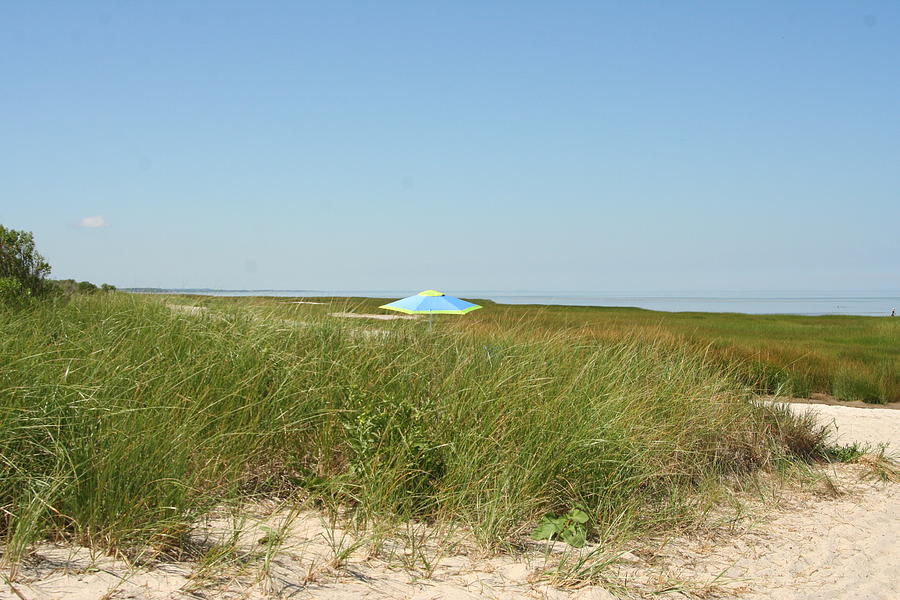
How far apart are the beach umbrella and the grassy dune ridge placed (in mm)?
3327

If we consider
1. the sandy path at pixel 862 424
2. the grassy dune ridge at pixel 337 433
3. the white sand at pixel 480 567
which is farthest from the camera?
the sandy path at pixel 862 424

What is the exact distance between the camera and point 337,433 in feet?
16.3

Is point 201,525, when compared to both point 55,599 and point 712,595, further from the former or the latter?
point 712,595

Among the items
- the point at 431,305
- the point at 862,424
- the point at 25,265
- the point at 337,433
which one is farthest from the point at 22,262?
the point at 862,424

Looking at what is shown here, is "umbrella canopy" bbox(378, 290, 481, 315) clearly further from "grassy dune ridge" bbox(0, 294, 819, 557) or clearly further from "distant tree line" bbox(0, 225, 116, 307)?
"distant tree line" bbox(0, 225, 116, 307)

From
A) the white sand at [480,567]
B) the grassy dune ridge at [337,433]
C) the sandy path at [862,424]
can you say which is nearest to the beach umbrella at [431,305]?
the grassy dune ridge at [337,433]

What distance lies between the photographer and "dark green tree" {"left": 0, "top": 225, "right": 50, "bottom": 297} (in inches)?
425

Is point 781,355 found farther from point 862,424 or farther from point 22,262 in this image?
point 22,262

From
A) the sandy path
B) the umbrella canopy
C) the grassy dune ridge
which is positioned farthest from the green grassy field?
the grassy dune ridge

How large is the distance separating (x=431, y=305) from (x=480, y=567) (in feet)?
23.2

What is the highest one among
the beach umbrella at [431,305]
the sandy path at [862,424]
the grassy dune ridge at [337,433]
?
the beach umbrella at [431,305]

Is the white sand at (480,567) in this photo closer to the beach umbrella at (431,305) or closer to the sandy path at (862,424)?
the sandy path at (862,424)

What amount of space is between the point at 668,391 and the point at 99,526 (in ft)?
16.7

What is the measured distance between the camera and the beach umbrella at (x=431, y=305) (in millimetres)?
10484
